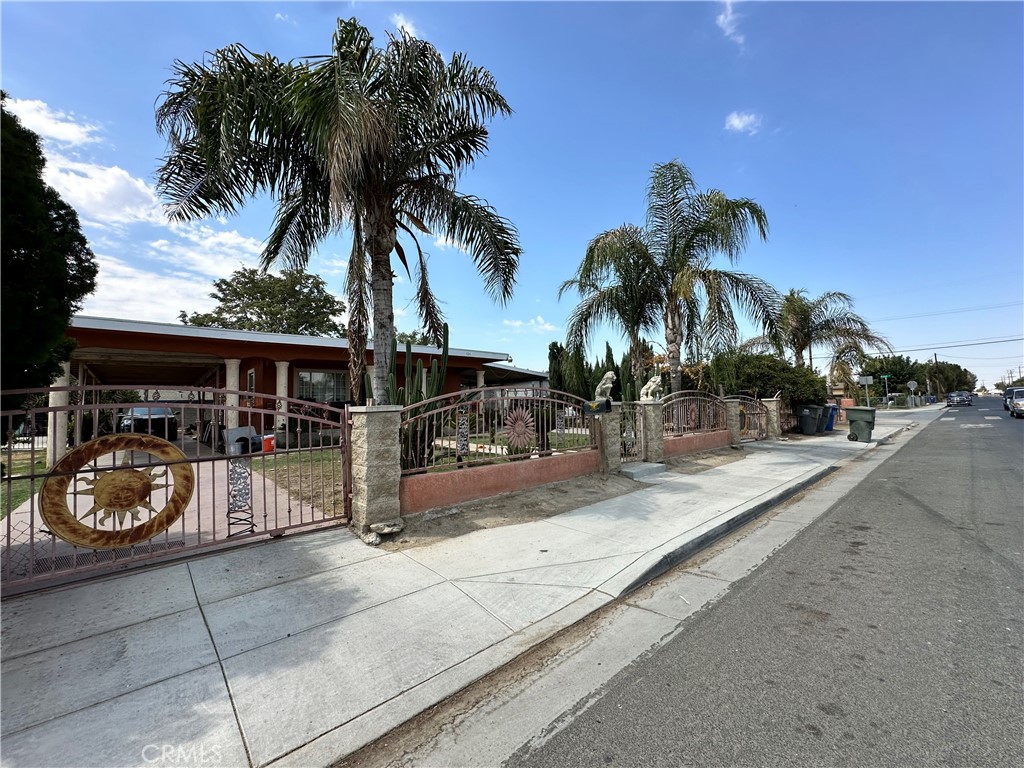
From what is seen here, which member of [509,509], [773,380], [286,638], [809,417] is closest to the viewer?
[286,638]

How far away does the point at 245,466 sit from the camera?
5027mm

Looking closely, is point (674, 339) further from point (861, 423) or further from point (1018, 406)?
point (1018, 406)

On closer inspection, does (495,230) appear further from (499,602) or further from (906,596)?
(906,596)

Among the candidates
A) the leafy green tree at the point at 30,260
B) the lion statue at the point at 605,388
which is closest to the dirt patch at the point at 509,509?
the lion statue at the point at 605,388

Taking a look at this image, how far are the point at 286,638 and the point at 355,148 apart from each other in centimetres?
518

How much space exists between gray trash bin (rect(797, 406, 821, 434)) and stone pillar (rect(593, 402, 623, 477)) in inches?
507

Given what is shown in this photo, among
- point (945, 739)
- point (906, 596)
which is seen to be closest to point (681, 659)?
point (945, 739)

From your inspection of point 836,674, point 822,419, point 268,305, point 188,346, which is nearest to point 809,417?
point 822,419

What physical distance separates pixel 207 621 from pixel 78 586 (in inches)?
61.8

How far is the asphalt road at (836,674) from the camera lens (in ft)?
6.77

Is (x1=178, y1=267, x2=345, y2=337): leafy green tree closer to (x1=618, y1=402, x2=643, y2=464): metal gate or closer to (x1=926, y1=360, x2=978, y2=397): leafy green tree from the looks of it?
(x1=618, y1=402, x2=643, y2=464): metal gate

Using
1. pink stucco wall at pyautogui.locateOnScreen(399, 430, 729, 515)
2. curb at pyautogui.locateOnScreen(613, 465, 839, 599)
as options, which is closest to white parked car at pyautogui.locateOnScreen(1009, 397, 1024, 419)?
curb at pyautogui.locateOnScreen(613, 465, 839, 599)

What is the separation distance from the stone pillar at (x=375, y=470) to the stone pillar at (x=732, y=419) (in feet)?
34.3

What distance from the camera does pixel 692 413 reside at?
36.7ft
